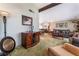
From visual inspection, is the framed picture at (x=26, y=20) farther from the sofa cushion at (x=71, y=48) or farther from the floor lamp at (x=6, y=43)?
the sofa cushion at (x=71, y=48)

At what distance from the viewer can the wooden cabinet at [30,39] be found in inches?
76.7

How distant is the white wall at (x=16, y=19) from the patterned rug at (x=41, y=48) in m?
0.19

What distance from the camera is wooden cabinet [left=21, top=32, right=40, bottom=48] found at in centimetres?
195

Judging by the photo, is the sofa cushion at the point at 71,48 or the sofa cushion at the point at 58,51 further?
the sofa cushion at the point at 58,51

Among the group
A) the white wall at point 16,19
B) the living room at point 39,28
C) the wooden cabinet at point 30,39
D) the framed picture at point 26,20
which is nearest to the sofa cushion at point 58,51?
the living room at point 39,28

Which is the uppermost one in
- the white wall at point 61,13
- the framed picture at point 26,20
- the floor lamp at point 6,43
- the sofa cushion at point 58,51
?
the white wall at point 61,13

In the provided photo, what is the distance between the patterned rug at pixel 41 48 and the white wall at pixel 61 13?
14.7 inches

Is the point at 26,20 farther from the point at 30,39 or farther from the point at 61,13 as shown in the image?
the point at 61,13

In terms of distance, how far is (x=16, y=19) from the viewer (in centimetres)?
189

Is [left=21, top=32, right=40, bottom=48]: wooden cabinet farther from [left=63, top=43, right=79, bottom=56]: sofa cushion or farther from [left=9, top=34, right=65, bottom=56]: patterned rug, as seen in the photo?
[left=63, top=43, right=79, bottom=56]: sofa cushion

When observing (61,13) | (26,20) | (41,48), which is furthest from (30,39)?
(61,13)

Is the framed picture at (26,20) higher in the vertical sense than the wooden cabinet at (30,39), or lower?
higher

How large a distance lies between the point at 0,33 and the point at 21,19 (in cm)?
49

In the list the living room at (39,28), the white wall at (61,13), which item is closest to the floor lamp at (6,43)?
the living room at (39,28)
